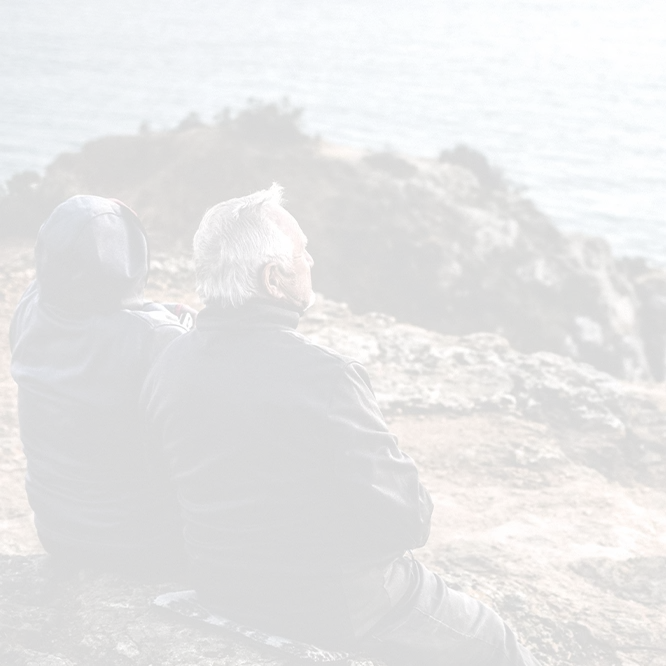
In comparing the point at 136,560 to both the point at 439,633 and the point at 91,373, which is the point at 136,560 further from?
the point at 439,633

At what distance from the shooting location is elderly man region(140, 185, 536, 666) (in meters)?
2.75

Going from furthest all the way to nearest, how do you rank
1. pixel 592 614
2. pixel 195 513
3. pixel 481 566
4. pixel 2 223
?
pixel 2 223, pixel 481 566, pixel 592 614, pixel 195 513

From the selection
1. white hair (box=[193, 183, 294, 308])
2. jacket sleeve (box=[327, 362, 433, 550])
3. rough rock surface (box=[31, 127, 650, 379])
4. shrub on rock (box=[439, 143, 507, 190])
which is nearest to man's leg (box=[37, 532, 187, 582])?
jacket sleeve (box=[327, 362, 433, 550])

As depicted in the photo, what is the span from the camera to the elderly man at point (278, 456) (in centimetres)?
275

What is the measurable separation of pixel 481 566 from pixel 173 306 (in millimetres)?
2560

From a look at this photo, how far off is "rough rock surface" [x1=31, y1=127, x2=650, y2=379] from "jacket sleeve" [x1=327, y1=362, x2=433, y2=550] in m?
14.2

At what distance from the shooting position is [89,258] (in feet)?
10.7

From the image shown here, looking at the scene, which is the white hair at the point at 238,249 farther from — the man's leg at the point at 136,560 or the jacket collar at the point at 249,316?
the man's leg at the point at 136,560

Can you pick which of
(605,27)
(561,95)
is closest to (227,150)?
(561,95)

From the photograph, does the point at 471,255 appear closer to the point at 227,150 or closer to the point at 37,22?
the point at 227,150

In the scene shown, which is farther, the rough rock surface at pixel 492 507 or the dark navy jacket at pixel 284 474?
the rough rock surface at pixel 492 507

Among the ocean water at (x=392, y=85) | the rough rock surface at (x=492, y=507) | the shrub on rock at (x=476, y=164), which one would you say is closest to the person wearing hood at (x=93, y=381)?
the rough rock surface at (x=492, y=507)

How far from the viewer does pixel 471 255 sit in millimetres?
19141

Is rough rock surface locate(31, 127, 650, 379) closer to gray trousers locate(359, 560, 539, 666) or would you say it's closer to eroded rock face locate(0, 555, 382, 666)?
eroded rock face locate(0, 555, 382, 666)
